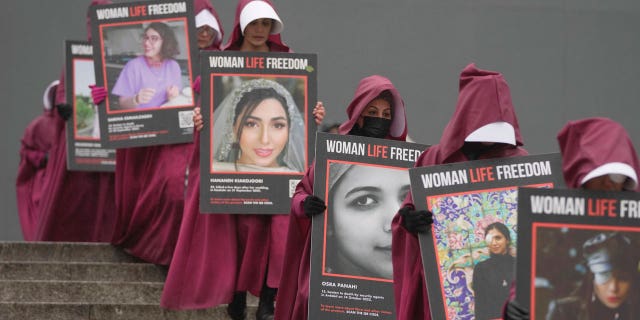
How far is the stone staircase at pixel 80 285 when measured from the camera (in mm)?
10039

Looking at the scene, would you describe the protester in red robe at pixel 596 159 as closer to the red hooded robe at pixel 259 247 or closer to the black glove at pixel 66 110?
the red hooded robe at pixel 259 247

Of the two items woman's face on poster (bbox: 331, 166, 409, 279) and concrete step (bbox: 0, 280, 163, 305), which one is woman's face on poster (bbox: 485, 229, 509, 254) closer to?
woman's face on poster (bbox: 331, 166, 409, 279)

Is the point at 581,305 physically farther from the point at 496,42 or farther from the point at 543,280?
the point at 496,42

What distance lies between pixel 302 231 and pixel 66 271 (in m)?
3.10

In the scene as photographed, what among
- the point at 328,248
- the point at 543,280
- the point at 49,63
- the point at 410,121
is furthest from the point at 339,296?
the point at 49,63

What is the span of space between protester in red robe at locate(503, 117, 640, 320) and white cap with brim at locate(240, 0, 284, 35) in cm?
389

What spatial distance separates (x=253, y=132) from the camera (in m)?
9.05

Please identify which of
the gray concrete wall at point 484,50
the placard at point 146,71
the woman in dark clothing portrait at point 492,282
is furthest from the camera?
the gray concrete wall at point 484,50

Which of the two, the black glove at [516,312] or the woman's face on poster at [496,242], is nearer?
the black glove at [516,312]

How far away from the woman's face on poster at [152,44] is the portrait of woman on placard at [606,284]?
517cm

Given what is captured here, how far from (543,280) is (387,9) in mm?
9243

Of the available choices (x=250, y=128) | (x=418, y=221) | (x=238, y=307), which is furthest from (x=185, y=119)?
(x=418, y=221)
